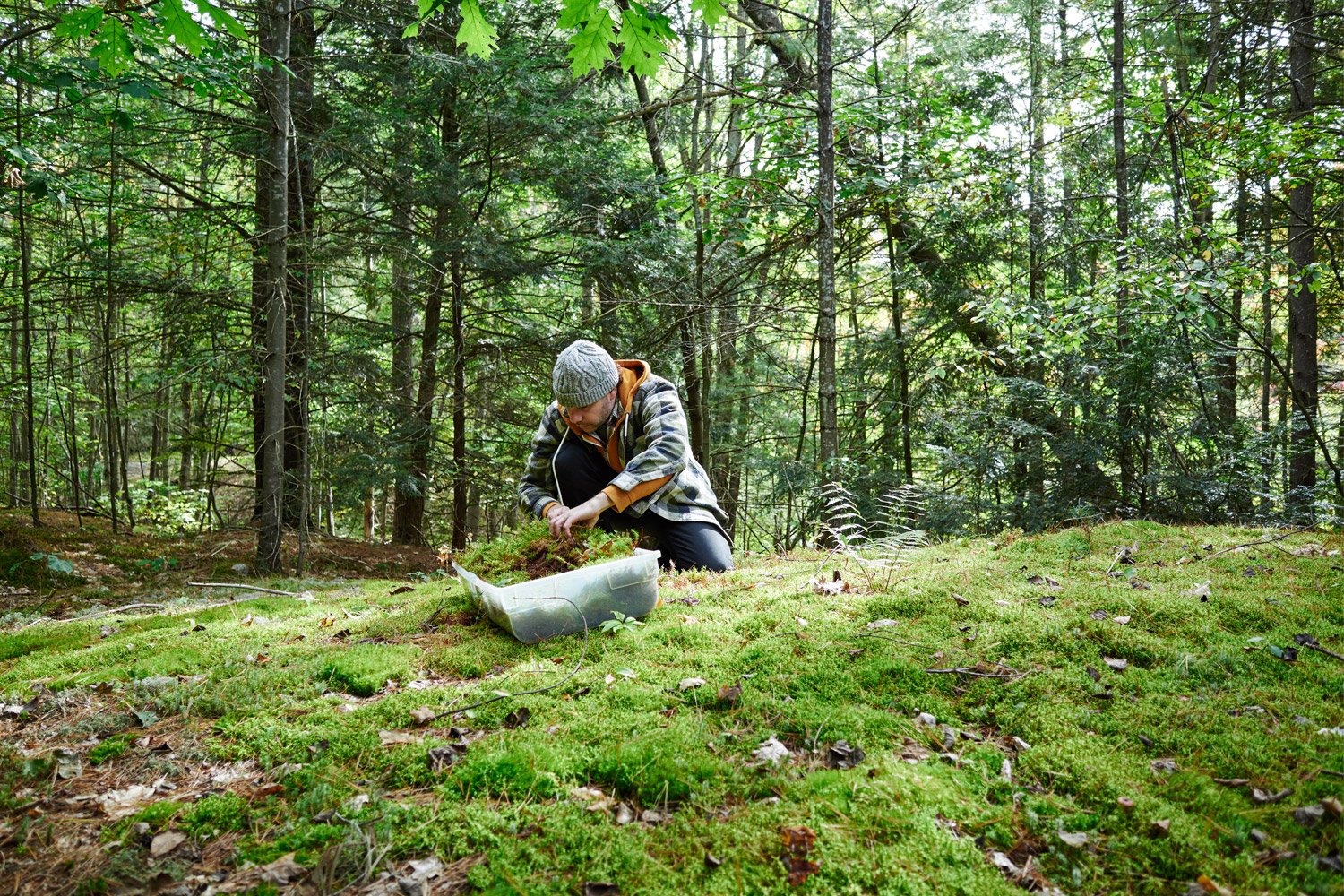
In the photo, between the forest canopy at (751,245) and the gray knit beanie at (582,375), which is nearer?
the gray knit beanie at (582,375)

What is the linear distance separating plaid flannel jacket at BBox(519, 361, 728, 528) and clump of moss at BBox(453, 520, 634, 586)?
0.51 m

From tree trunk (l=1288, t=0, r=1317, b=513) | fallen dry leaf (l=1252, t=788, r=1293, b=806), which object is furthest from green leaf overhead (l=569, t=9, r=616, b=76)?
tree trunk (l=1288, t=0, r=1317, b=513)

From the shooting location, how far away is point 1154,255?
21.2ft

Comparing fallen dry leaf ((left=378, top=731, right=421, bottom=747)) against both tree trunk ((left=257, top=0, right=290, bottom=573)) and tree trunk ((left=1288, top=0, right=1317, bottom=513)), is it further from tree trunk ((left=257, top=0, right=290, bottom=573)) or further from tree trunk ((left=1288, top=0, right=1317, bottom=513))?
tree trunk ((left=1288, top=0, right=1317, bottom=513))

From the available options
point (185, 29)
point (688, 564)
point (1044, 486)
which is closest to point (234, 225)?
point (185, 29)

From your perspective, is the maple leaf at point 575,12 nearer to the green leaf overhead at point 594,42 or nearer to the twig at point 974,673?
the green leaf overhead at point 594,42

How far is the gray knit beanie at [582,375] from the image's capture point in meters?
3.88

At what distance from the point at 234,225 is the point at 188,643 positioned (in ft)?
19.5

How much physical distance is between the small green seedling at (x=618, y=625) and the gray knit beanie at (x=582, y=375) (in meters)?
1.38

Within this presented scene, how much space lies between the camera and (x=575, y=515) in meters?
3.58

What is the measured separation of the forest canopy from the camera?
6.18 m

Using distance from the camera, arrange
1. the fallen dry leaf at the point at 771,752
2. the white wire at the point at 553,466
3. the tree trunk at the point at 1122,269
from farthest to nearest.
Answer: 1. the tree trunk at the point at 1122,269
2. the white wire at the point at 553,466
3. the fallen dry leaf at the point at 771,752

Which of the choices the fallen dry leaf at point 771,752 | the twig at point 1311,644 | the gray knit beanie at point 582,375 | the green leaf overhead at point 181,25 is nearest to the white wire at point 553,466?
the gray knit beanie at point 582,375

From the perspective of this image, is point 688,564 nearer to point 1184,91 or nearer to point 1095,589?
point 1095,589
